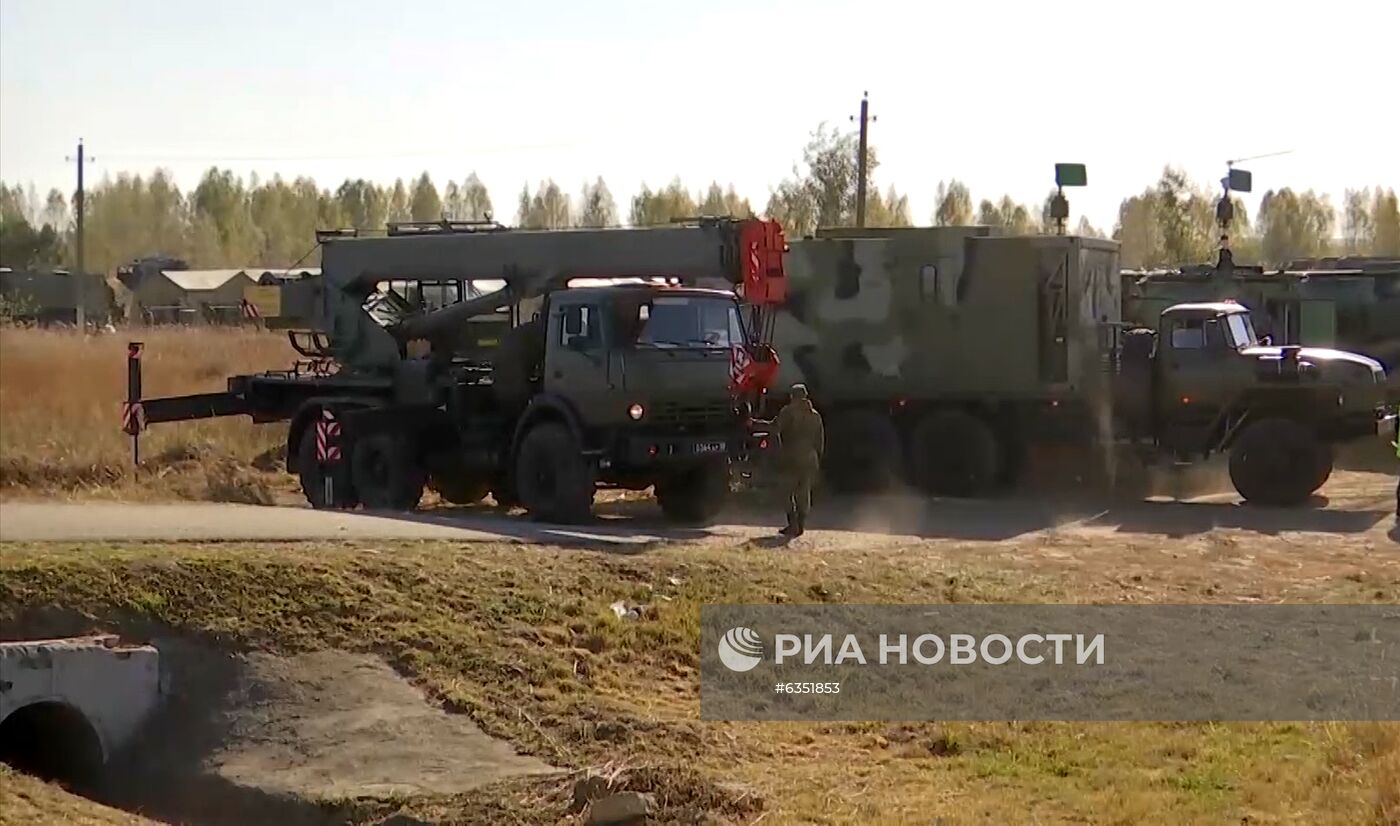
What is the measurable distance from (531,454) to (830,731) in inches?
300

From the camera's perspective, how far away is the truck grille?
16859mm

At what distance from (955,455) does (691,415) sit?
5268 mm

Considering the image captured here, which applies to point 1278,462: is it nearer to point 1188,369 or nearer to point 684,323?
point 1188,369

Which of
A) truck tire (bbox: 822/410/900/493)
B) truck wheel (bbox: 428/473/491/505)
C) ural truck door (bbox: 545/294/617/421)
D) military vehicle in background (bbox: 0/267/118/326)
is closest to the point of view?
ural truck door (bbox: 545/294/617/421)

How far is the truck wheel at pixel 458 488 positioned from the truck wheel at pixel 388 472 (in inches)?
12.6

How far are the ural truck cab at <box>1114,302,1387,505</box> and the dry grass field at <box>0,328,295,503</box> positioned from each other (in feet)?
32.3

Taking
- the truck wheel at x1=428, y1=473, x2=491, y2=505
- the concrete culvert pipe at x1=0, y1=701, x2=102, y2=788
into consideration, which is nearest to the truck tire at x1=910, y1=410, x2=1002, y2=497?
the truck wheel at x1=428, y1=473, x2=491, y2=505

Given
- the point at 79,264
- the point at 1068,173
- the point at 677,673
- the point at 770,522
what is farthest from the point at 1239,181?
the point at 79,264

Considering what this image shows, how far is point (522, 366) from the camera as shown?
1823 centimetres

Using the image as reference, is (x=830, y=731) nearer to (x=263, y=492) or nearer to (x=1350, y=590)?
(x=1350, y=590)

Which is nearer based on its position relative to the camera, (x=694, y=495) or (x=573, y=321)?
(x=573, y=321)

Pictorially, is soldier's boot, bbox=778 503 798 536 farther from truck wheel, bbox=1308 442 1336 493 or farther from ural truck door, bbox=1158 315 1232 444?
truck wheel, bbox=1308 442 1336 493

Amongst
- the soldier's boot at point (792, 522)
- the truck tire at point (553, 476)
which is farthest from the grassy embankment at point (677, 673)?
the truck tire at point (553, 476)

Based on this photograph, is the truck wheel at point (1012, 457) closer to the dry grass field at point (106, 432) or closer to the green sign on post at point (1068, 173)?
the green sign on post at point (1068, 173)
